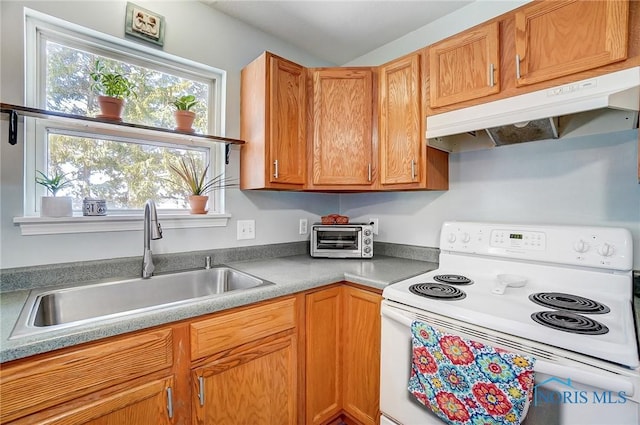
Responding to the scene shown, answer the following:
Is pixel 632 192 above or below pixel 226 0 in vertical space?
below

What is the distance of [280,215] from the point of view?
2.14m

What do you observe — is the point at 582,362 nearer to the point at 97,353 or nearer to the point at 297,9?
the point at 97,353

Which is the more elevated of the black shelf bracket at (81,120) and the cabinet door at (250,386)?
the black shelf bracket at (81,120)

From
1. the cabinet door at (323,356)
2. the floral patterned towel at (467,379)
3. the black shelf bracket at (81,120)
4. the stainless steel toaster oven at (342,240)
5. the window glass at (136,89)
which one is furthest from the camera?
the stainless steel toaster oven at (342,240)

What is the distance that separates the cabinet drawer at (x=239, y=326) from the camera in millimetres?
1107

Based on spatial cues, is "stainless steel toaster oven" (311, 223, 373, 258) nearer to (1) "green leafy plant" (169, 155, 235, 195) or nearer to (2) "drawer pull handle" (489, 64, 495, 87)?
(1) "green leafy plant" (169, 155, 235, 195)

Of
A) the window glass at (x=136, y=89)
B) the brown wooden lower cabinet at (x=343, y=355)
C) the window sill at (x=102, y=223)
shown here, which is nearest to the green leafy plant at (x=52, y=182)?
the window sill at (x=102, y=223)

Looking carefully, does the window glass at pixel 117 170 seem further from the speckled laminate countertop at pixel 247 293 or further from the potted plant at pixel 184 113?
the speckled laminate countertop at pixel 247 293

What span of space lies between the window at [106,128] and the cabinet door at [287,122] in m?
0.40

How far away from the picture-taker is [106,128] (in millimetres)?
1462

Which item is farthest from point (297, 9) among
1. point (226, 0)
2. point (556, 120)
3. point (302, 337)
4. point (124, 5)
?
point (302, 337)

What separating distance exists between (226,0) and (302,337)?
195 centimetres

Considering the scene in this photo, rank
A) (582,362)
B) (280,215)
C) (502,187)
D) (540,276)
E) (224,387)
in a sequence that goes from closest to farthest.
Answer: (582,362) → (224,387) → (540,276) → (502,187) → (280,215)

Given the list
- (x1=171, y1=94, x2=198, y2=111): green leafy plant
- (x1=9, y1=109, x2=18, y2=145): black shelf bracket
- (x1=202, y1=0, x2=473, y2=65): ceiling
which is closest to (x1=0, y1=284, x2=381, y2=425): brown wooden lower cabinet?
(x1=9, y1=109, x2=18, y2=145): black shelf bracket
